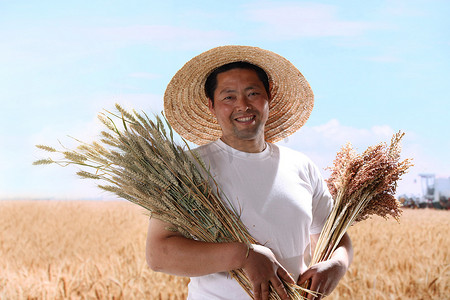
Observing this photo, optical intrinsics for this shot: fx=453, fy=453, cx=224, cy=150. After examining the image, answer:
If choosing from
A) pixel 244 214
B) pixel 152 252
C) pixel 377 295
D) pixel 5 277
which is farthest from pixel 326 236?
pixel 5 277

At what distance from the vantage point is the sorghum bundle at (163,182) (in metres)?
1.78

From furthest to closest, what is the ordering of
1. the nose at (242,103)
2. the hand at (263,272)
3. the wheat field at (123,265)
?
the wheat field at (123,265) → the nose at (242,103) → the hand at (263,272)

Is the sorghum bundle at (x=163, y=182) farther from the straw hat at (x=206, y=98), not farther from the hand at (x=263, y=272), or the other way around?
the straw hat at (x=206, y=98)

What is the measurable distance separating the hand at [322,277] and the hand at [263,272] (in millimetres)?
161

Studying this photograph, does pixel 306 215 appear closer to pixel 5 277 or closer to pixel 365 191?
pixel 365 191

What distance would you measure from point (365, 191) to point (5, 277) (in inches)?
128

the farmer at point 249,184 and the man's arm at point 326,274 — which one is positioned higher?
the farmer at point 249,184

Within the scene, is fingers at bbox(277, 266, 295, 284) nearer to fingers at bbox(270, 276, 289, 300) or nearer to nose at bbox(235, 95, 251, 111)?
fingers at bbox(270, 276, 289, 300)

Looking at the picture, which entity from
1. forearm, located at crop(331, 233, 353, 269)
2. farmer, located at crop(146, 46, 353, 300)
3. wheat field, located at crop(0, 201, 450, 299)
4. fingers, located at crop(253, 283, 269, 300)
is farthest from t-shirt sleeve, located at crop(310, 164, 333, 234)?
wheat field, located at crop(0, 201, 450, 299)

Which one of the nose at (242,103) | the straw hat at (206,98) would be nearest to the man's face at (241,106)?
the nose at (242,103)

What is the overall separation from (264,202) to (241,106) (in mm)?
422

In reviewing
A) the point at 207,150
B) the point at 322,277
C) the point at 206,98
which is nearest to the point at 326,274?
the point at 322,277

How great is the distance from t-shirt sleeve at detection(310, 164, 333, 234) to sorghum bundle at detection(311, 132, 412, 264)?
0.04 meters

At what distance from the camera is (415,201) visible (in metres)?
16.7
